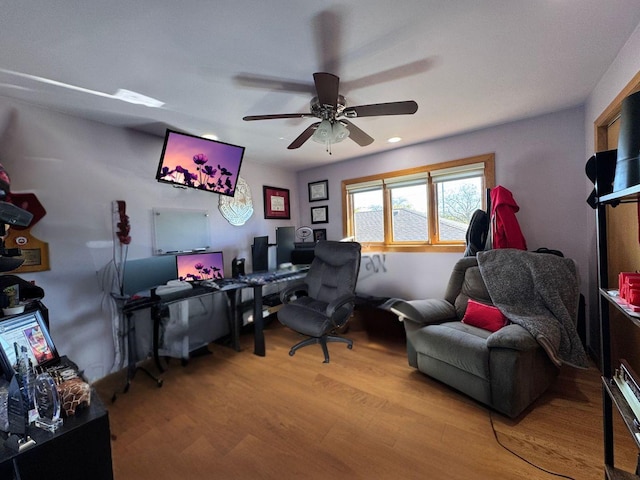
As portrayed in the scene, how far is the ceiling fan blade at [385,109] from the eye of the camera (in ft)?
5.36

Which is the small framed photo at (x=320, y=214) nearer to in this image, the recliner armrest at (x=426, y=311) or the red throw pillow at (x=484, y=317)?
the recliner armrest at (x=426, y=311)

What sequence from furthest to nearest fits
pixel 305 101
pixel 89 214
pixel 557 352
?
pixel 89 214 < pixel 305 101 < pixel 557 352

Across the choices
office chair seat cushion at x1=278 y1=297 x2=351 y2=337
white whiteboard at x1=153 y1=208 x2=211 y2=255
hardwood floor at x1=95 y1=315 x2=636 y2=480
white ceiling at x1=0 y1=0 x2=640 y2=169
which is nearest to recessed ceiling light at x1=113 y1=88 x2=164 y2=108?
white ceiling at x1=0 y1=0 x2=640 y2=169

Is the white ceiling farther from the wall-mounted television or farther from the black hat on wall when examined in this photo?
the black hat on wall

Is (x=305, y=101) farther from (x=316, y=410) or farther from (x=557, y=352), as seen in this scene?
(x=557, y=352)

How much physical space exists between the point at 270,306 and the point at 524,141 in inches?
130

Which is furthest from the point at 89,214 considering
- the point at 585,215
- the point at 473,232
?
the point at 585,215

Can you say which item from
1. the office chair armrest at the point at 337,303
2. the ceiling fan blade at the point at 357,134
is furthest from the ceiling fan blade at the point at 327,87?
the office chair armrest at the point at 337,303

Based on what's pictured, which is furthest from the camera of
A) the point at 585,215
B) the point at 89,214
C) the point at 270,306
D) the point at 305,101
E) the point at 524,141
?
the point at 270,306

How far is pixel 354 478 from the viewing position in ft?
4.34

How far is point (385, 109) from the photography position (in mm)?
1684

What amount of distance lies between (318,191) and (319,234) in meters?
0.67

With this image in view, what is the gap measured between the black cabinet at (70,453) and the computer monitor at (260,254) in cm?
239

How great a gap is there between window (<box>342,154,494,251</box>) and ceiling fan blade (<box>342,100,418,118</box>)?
1613 mm
